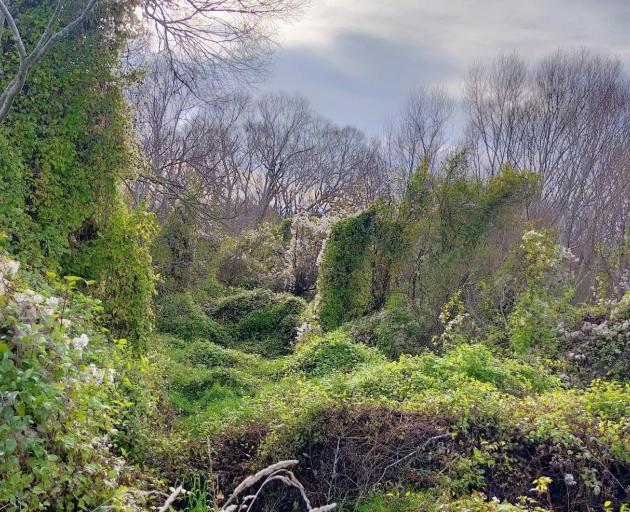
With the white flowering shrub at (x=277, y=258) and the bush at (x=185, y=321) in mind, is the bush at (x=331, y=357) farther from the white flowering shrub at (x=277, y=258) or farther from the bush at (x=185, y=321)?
the white flowering shrub at (x=277, y=258)

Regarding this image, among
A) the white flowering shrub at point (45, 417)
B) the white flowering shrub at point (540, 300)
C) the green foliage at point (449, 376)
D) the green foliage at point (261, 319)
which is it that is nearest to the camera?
the white flowering shrub at point (45, 417)

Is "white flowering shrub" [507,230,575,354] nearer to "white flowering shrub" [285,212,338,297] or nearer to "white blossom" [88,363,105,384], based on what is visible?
"white blossom" [88,363,105,384]

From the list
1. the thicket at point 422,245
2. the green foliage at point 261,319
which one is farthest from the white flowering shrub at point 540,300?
the green foliage at point 261,319

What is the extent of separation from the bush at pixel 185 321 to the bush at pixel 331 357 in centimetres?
486

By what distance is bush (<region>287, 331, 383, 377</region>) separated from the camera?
8836mm

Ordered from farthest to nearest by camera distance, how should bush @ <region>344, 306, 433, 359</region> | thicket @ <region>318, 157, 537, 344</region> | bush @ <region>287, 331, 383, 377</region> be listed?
thicket @ <region>318, 157, 537, 344</region>, bush @ <region>344, 306, 433, 359</region>, bush @ <region>287, 331, 383, 377</region>

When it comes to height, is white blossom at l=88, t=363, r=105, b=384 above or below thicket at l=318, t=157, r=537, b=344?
below

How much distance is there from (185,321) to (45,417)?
11592mm

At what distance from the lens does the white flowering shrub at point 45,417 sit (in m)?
2.47

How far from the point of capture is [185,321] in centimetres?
1402

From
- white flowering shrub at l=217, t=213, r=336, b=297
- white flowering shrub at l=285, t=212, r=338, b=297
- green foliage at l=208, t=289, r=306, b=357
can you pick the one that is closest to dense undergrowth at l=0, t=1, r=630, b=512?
green foliage at l=208, t=289, r=306, b=357

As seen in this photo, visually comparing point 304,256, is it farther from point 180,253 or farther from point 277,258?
point 180,253

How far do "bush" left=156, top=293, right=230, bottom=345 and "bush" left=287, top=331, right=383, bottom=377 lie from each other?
191 inches

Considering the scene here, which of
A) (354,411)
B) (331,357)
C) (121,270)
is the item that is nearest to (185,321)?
(331,357)
